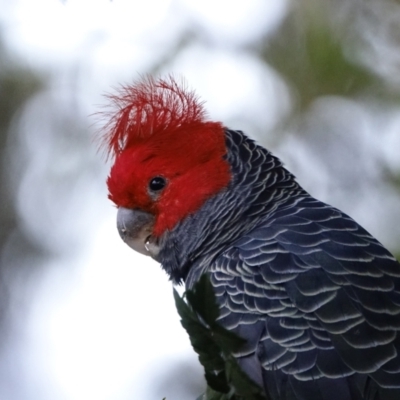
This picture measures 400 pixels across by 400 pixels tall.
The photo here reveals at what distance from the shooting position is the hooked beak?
294 cm

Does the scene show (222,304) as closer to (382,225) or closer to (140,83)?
(140,83)

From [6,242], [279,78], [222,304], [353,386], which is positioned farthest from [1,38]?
[353,386]

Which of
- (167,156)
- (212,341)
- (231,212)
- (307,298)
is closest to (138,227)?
(167,156)

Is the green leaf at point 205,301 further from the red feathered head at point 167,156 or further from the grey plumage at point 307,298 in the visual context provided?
the red feathered head at point 167,156

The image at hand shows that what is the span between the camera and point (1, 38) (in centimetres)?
492

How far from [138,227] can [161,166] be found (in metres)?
0.29

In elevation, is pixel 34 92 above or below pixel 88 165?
above

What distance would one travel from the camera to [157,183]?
293 cm

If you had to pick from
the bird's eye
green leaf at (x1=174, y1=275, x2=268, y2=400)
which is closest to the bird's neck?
the bird's eye

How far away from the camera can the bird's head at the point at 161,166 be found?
113 inches

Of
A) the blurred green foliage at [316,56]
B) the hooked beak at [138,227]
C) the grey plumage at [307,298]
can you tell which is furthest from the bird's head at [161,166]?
the blurred green foliage at [316,56]

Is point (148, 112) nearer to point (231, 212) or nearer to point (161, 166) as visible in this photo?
point (161, 166)

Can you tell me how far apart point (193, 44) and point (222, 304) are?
3.17 metres

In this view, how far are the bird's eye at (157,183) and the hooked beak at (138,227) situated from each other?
0.39 ft
